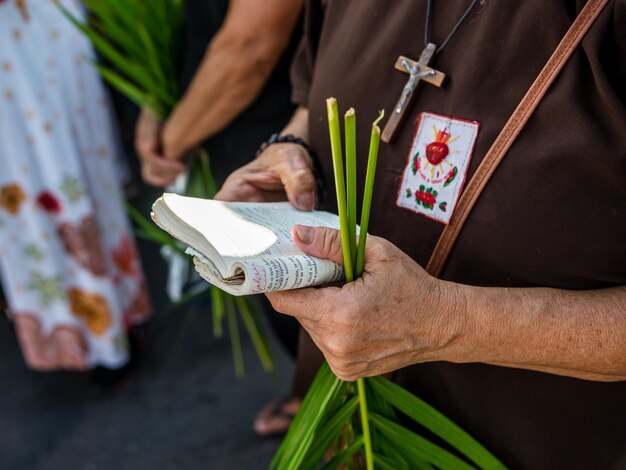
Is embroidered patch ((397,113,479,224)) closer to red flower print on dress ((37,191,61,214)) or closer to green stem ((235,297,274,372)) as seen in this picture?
green stem ((235,297,274,372))

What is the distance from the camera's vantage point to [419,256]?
812mm

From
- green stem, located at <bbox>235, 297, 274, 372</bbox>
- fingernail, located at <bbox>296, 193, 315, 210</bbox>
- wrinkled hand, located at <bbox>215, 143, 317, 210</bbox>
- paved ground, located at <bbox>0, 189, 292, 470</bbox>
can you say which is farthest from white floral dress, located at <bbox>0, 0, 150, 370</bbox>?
fingernail, located at <bbox>296, 193, 315, 210</bbox>

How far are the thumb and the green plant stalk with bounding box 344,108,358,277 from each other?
0.02m

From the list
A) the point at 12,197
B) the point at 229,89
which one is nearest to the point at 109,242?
the point at 12,197

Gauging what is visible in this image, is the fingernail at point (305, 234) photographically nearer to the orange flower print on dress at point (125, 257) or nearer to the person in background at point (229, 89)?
the person in background at point (229, 89)

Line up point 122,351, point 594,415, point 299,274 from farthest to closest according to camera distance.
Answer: point 122,351
point 594,415
point 299,274

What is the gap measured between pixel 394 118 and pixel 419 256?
19 cm

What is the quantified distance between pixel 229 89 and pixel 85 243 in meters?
0.71

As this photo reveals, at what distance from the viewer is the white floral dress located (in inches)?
62.1

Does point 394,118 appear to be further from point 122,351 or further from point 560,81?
point 122,351

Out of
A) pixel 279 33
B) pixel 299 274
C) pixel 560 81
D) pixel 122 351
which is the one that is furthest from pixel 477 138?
pixel 122 351

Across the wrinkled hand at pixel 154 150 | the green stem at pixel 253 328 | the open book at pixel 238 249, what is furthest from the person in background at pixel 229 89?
the open book at pixel 238 249

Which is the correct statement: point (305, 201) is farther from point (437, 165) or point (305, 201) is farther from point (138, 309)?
point (138, 309)

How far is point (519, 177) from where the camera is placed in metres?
0.69
